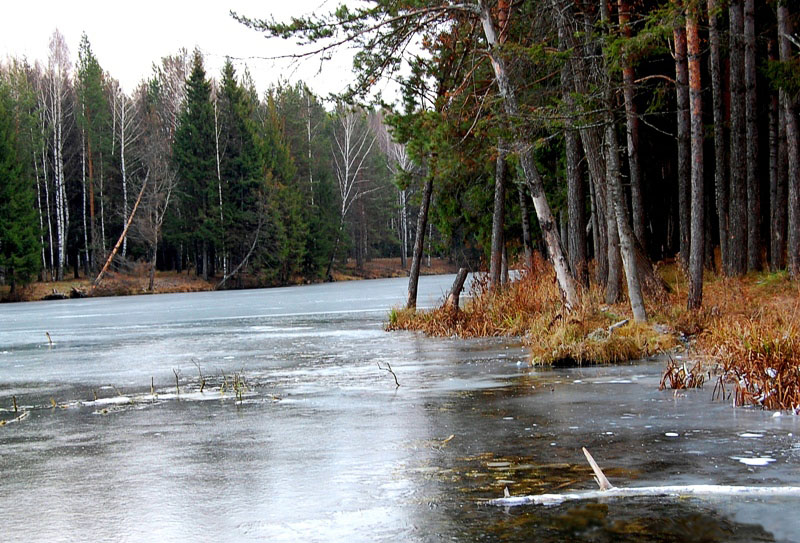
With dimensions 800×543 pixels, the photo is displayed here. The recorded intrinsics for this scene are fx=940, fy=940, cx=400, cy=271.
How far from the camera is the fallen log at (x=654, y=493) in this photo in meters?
5.87

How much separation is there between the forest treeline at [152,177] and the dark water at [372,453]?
41.9 meters

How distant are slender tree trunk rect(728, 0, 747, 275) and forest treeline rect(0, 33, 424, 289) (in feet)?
109

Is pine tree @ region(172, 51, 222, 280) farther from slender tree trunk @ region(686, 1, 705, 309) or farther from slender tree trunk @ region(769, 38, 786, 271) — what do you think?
slender tree trunk @ region(686, 1, 705, 309)

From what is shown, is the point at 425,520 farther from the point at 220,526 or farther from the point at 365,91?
the point at 365,91

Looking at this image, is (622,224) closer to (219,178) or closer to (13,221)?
(13,221)

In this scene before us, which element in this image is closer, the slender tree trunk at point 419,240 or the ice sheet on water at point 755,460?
the ice sheet on water at point 755,460

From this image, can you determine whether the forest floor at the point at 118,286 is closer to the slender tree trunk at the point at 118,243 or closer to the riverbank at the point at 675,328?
the slender tree trunk at the point at 118,243

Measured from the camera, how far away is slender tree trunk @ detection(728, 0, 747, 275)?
70.1ft

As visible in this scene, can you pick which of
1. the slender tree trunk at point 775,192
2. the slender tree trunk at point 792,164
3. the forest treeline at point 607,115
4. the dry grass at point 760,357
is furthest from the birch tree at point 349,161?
the dry grass at point 760,357

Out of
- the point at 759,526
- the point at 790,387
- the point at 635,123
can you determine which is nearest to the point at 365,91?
the point at 635,123

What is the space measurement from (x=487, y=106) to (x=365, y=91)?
291 centimetres

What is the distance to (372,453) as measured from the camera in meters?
7.79

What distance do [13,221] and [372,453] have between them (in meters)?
49.6

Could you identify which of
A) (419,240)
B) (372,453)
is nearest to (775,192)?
(419,240)
